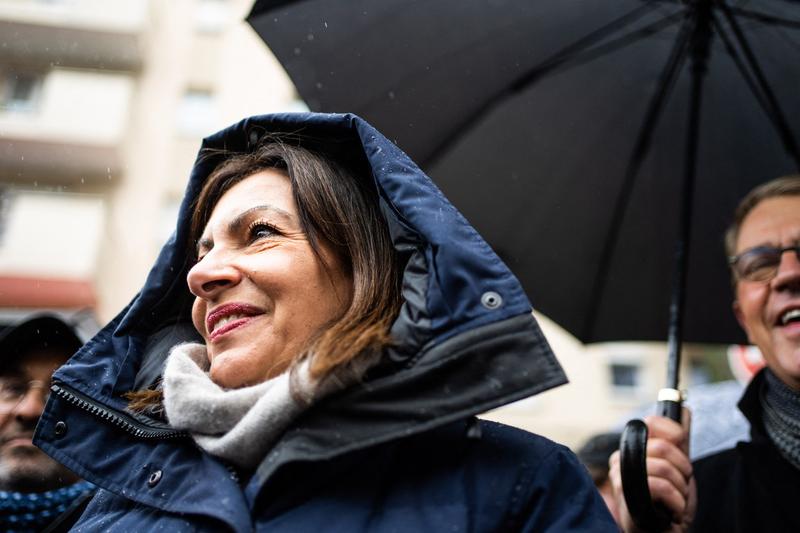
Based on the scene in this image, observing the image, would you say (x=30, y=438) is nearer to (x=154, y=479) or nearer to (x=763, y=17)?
(x=154, y=479)

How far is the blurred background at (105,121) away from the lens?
13461 millimetres

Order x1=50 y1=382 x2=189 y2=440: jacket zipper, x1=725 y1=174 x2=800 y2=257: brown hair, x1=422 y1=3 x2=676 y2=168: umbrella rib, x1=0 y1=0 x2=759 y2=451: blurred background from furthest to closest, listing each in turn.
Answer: x1=0 y1=0 x2=759 y2=451: blurred background
x1=725 y1=174 x2=800 y2=257: brown hair
x1=422 y1=3 x2=676 y2=168: umbrella rib
x1=50 y1=382 x2=189 y2=440: jacket zipper

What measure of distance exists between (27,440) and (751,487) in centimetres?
246

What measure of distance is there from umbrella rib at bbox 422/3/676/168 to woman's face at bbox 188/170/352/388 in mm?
1038

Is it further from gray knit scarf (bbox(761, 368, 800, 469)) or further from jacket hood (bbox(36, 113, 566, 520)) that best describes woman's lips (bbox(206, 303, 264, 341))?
gray knit scarf (bbox(761, 368, 800, 469))

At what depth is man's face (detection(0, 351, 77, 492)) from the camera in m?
2.51

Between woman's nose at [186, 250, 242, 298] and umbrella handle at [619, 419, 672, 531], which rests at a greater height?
woman's nose at [186, 250, 242, 298]

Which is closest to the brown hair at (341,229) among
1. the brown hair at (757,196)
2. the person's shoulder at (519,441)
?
the person's shoulder at (519,441)

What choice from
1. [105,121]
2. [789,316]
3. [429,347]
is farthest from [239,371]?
[105,121]

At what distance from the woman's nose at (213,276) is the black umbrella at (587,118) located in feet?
3.15

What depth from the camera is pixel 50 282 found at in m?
13.5

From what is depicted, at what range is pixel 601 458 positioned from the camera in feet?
13.5

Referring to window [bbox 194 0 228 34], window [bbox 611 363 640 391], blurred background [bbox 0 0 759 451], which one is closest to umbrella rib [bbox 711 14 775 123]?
blurred background [bbox 0 0 759 451]

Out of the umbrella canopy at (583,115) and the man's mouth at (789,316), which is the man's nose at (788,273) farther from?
the umbrella canopy at (583,115)
